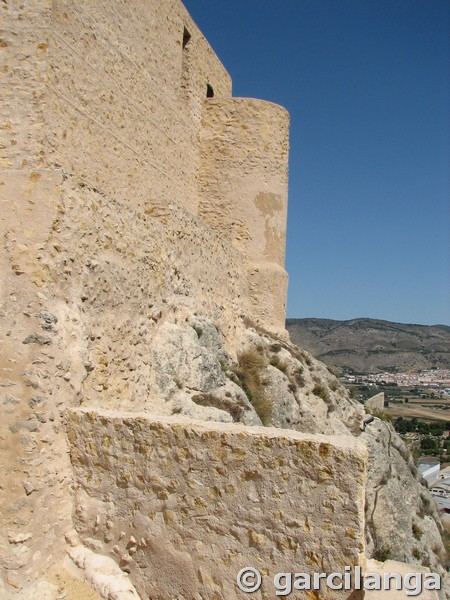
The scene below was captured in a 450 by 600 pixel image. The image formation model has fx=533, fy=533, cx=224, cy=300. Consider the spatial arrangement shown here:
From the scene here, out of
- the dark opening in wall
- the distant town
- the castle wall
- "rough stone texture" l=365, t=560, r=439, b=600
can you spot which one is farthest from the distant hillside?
"rough stone texture" l=365, t=560, r=439, b=600

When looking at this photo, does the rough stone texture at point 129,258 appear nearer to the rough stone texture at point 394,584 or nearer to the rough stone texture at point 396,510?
the rough stone texture at point 396,510

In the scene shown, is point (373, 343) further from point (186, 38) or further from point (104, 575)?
point (104, 575)

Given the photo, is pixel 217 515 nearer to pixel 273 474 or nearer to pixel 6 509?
pixel 273 474

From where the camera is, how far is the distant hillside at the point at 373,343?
107 m

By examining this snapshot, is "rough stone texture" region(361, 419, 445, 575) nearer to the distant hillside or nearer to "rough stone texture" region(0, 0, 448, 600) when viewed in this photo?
"rough stone texture" region(0, 0, 448, 600)

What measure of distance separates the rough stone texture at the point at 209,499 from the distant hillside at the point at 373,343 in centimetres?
9764

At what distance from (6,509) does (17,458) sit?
43 cm

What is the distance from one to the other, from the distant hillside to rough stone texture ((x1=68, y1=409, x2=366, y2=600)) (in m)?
97.6

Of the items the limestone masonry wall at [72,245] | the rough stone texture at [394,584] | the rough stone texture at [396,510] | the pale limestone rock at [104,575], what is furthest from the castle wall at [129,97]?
the rough stone texture at [396,510]

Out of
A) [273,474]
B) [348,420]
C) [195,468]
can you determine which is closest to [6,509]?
[195,468]

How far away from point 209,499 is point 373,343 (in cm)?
11770

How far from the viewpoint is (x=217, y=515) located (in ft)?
14.2

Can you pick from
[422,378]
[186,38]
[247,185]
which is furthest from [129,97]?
[422,378]

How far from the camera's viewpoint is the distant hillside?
106688mm
